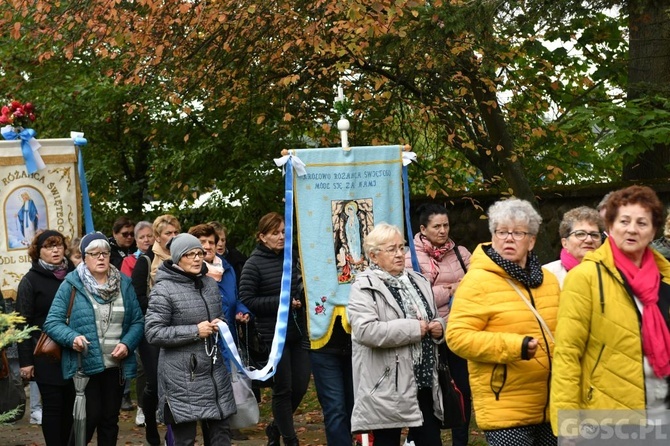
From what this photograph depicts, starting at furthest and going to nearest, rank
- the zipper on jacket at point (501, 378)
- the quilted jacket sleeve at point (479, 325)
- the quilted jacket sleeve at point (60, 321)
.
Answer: the quilted jacket sleeve at point (60, 321) < the zipper on jacket at point (501, 378) < the quilted jacket sleeve at point (479, 325)

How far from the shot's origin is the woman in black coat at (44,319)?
852 cm

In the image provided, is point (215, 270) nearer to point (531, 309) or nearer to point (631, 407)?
point (531, 309)

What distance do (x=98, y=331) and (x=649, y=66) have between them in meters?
6.66

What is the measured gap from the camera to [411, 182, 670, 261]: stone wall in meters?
12.7

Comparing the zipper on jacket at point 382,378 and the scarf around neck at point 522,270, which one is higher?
the scarf around neck at point 522,270

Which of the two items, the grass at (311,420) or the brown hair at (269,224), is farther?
the grass at (311,420)

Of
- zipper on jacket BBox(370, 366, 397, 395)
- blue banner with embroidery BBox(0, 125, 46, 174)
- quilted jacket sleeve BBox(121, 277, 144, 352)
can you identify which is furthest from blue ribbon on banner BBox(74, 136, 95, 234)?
zipper on jacket BBox(370, 366, 397, 395)

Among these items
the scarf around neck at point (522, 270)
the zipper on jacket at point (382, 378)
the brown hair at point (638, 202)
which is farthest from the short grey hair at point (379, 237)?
the brown hair at point (638, 202)

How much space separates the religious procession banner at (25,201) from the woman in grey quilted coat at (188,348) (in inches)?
106

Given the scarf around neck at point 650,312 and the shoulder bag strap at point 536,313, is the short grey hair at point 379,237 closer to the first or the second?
the shoulder bag strap at point 536,313

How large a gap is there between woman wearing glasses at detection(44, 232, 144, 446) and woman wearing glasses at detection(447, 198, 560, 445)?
3.41 m

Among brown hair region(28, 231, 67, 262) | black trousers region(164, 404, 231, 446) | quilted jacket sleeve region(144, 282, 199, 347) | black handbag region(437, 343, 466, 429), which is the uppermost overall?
brown hair region(28, 231, 67, 262)

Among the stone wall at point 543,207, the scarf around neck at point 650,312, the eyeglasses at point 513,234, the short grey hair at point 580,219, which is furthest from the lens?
the stone wall at point 543,207

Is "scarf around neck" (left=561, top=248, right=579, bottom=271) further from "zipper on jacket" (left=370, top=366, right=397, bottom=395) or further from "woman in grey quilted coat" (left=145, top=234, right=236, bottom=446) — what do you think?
"woman in grey quilted coat" (left=145, top=234, right=236, bottom=446)
